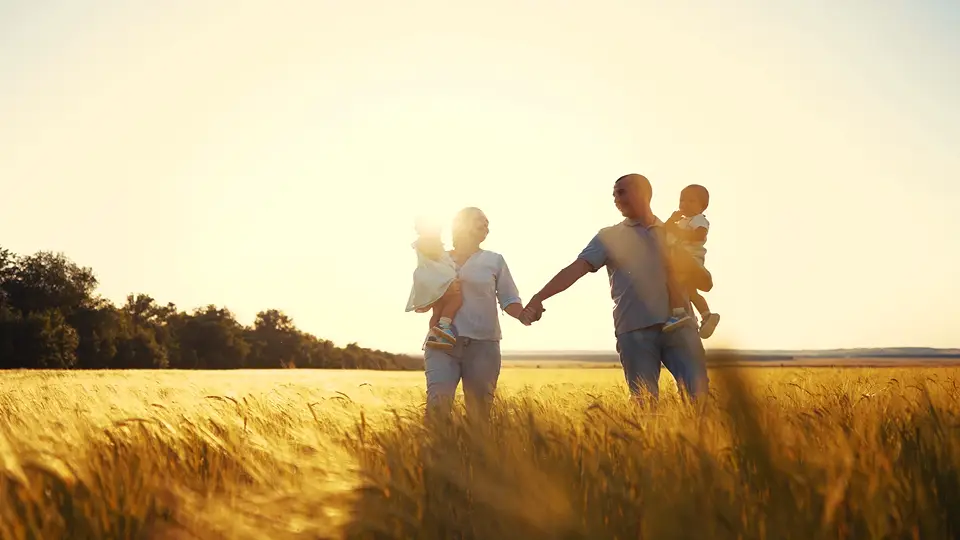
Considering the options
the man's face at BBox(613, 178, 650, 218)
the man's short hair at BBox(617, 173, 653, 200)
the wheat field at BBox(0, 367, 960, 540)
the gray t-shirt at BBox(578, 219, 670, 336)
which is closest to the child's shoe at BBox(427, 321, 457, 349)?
the gray t-shirt at BBox(578, 219, 670, 336)

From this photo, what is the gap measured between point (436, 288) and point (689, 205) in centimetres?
191

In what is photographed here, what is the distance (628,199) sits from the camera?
17.1 feet

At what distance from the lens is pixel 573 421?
307cm

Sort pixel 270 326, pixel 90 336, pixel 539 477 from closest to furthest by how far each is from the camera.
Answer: pixel 539 477, pixel 90 336, pixel 270 326

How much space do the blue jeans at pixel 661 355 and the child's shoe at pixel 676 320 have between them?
2.6 inches

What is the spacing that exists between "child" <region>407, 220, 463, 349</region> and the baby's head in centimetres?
172

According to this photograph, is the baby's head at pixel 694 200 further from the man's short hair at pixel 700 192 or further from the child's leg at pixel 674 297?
the child's leg at pixel 674 297

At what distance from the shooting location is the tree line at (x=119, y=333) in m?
48.2

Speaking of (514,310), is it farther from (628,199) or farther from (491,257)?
(628,199)

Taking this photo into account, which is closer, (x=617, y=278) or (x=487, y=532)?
(x=487, y=532)

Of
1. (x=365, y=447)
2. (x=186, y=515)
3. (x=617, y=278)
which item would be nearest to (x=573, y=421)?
(x=365, y=447)

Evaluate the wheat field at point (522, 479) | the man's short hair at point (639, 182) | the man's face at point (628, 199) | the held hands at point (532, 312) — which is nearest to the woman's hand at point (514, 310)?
the held hands at point (532, 312)

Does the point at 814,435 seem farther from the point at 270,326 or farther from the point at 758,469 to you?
the point at 270,326

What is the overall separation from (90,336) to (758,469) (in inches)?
2253
